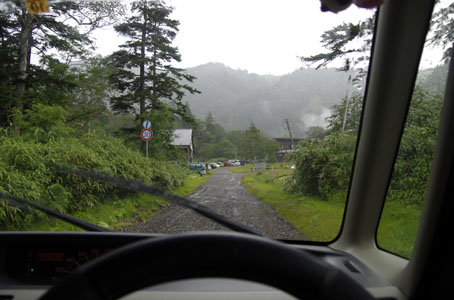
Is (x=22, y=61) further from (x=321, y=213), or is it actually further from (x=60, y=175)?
(x=321, y=213)

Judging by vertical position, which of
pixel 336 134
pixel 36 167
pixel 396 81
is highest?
pixel 396 81

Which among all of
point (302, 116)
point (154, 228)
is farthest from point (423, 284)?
point (154, 228)

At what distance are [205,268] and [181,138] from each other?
177 centimetres

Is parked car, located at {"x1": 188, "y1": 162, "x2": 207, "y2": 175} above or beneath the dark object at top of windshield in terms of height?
beneath

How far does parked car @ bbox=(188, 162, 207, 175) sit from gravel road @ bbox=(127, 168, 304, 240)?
0.11m

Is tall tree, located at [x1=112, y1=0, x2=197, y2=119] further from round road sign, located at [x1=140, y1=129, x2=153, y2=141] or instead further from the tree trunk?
the tree trunk

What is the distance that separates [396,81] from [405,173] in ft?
2.02

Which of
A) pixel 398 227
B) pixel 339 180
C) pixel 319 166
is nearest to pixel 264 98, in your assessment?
pixel 319 166

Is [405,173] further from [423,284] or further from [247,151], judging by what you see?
[247,151]

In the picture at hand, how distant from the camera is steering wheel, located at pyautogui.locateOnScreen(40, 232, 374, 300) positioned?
58cm

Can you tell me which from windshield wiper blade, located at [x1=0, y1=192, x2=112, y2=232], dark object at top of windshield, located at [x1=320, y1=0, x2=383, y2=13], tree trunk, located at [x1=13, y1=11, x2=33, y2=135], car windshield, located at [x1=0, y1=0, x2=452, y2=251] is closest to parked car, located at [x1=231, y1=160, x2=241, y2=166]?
car windshield, located at [x1=0, y1=0, x2=452, y2=251]

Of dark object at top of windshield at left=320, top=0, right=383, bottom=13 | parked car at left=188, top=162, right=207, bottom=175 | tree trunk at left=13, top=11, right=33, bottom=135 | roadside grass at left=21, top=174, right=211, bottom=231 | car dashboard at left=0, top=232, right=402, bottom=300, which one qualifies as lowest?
car dashboard at left=0, top=232, right=402, bottom=300

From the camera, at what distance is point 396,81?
172 centimetres

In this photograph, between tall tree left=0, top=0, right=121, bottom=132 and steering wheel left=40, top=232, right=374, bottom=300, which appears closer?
steering wheel left=40, top=232, right=374, bottom=300
